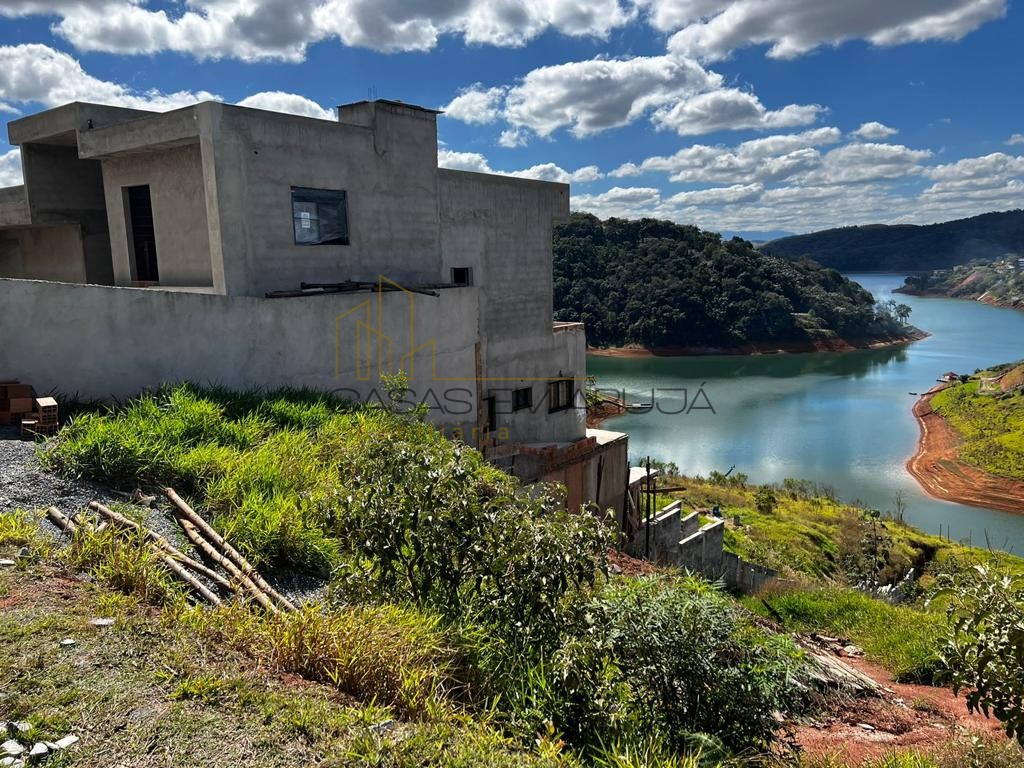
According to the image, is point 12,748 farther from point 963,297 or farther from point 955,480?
point 963,297

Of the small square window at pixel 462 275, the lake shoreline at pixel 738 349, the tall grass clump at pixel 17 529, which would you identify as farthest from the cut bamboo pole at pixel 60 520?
the lake shoreline at pixel 738 349

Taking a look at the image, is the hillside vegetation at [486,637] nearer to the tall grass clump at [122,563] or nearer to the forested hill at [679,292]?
the tall grass clump at [122,563]

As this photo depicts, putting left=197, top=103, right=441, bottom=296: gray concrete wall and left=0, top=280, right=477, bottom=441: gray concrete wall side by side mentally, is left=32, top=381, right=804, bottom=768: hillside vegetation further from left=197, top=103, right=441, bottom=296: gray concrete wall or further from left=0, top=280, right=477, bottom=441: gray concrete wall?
left=197, top=103, right=441, bottom=296: gray concrete wall

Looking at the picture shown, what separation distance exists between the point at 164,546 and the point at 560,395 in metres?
11.9

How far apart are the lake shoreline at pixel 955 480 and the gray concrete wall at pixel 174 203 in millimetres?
36722

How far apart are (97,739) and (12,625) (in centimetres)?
110

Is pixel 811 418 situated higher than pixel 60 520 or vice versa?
pixel 60 520

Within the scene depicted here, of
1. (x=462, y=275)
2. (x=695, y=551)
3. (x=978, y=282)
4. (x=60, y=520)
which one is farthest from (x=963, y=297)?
(x=60, y=520)

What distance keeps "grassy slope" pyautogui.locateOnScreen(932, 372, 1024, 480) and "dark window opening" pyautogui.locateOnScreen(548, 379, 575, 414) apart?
32.3 m

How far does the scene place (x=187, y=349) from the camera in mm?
8414

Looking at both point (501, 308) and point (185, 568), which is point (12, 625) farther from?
point (501, 308)

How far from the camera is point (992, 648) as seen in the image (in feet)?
11.6

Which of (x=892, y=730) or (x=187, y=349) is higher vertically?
(x=187, y=349)

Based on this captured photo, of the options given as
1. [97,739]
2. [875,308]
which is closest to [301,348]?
[97,739]
